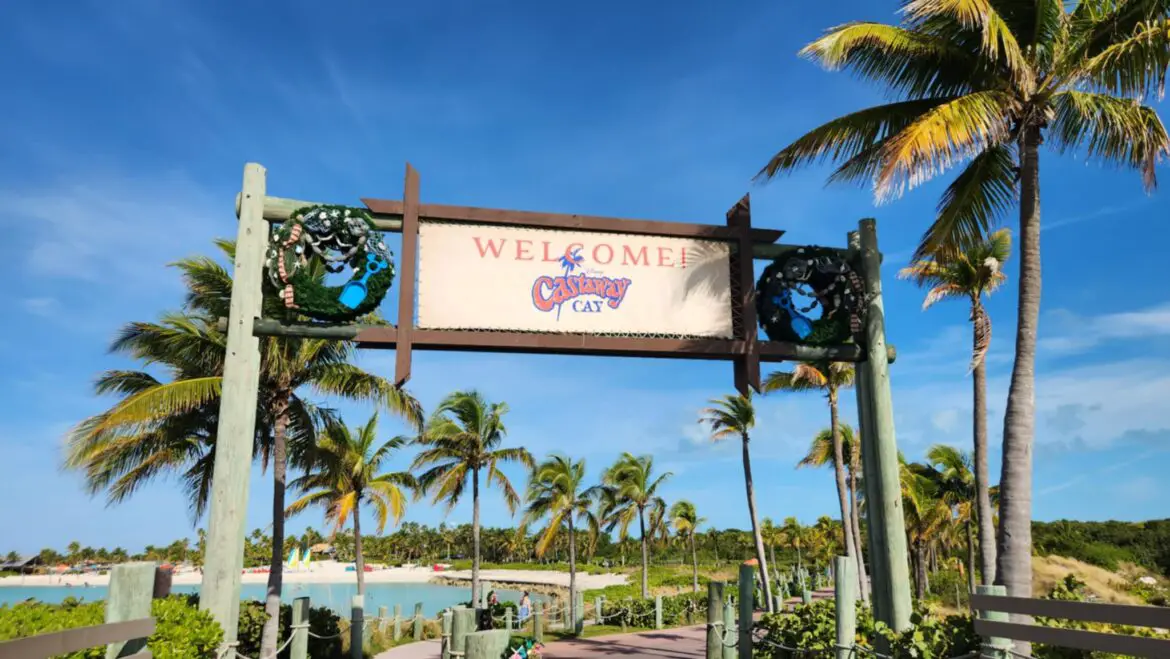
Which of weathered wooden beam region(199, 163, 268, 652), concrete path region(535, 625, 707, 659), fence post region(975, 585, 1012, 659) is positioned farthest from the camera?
concrete path region(535, 625, 707, 659)

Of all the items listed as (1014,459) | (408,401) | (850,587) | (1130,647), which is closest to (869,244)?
(1014,459)

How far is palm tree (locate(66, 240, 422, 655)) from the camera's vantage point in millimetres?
16406

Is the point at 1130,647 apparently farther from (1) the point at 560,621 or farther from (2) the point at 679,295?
(1) the point at 560,621

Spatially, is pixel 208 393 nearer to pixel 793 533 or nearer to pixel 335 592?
pixel 793 533

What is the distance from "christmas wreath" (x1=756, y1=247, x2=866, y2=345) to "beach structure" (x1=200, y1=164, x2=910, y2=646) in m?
0.02

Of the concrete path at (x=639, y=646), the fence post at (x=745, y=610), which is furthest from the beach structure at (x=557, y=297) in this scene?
the concrete path at (x=639, y=646)

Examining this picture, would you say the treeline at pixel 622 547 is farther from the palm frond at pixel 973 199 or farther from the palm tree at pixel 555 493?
the palm frond at pixel 973 199

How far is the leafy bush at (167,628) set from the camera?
623 cm

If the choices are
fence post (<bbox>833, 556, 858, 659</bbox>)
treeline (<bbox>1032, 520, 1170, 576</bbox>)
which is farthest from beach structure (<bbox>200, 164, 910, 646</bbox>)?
treeline (<bbox>1032, 520, 1170, 576</bbox>)

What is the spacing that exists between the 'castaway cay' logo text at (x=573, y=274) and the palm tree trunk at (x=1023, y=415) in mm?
5384

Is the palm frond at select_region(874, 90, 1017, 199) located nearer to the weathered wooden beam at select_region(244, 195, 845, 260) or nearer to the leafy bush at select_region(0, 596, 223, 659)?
the weathered wooden beam at select_region(244, 195, 845, 260)

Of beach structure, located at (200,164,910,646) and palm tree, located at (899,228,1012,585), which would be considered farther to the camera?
palm tree, located at (899,228,1012,585)

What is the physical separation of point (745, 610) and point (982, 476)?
7.35 m

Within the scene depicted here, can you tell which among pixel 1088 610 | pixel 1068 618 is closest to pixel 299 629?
pixel 1068 618
